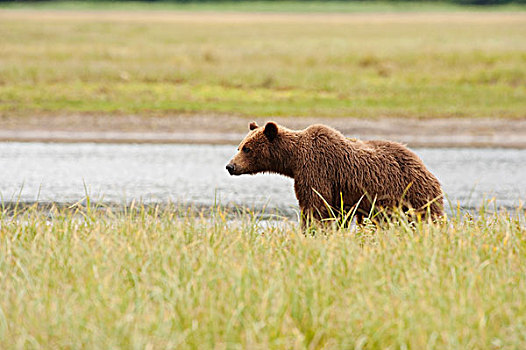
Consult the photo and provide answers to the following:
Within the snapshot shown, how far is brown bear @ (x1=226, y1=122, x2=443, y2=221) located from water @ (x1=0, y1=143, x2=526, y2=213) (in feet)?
6.02

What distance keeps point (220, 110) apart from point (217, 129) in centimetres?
142

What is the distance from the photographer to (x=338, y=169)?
6293 mm

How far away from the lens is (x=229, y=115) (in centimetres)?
1817

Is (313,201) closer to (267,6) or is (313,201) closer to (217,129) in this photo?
(217,129)

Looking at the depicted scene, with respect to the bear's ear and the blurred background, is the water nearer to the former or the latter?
the blurred background

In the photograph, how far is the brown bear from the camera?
6.27 meters

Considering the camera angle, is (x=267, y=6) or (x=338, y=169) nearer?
(x=338, y=169)

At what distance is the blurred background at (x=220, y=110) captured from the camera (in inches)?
431

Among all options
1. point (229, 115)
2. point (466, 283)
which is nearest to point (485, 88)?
point (229, 115)

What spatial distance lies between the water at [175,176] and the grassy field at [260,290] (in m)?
2.64

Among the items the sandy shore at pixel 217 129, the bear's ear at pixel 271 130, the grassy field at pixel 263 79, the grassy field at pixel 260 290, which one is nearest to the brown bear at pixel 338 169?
the bear's ear at pixel 271 130

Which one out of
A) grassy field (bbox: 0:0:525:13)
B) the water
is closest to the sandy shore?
the water

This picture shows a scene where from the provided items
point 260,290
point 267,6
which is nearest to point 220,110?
point 260,290

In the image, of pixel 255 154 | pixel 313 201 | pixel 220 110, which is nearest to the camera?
pixel 313 201
